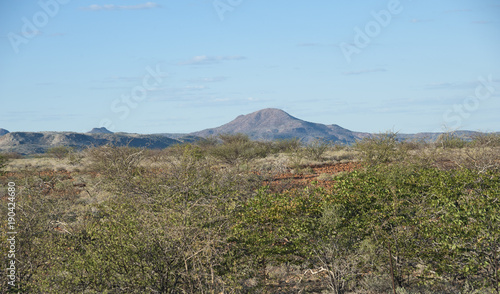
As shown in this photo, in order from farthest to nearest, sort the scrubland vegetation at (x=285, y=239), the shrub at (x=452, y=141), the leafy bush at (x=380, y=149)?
the shrub at (x=452, y=141), the leafy bush at (x=380, y=149), the scrubland vegetation at (x=285, y=239)

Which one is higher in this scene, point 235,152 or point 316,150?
point 316,150

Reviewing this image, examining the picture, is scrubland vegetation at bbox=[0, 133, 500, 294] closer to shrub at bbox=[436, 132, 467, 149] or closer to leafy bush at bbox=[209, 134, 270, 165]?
leafy bush at bbox=[209, 134, 270, 165]

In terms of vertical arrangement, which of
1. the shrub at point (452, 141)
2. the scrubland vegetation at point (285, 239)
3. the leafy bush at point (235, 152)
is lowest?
the scrubland vegetation at point (285, 239)

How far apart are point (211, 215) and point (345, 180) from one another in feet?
11.1

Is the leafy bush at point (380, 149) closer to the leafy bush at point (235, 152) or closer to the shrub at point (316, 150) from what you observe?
the shrub at point (316, 150)

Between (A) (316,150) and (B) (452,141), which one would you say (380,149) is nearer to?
(A) (316,150)

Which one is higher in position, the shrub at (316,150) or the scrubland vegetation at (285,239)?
the shrub at (316,150)

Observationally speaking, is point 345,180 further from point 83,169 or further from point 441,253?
point 83,169

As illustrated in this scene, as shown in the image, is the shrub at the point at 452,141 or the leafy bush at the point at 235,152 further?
the shrub at the point at 452,141

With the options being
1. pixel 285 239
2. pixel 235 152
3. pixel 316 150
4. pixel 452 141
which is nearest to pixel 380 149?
pixel 316 150

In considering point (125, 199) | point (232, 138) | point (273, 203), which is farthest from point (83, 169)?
point (273, 203)

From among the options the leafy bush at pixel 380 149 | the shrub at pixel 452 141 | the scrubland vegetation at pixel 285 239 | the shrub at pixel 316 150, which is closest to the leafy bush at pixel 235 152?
the shrub at pixel 316 150

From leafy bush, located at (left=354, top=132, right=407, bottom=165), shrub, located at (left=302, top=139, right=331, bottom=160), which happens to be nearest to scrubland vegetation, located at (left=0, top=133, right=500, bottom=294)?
leafy bush, located at (left=354, top=132, right=407, bottom=165)

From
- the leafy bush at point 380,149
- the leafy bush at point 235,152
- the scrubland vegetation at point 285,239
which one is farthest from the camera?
the leafy bush at point 235,152
